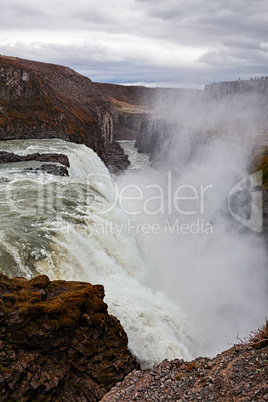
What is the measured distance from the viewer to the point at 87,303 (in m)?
10.1

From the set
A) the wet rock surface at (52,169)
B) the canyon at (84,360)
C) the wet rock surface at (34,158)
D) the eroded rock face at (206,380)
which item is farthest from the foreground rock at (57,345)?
the wet rock surface at (34,158)

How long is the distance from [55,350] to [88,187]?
14.4 m

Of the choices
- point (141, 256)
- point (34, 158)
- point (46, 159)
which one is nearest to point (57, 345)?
point (141, 256)

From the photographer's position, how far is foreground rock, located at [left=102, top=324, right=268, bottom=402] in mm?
7043

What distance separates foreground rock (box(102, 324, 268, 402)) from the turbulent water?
2715mm

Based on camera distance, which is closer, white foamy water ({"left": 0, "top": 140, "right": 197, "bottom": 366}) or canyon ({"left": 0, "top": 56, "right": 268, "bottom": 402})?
canyon ({"left": 0, "top": 56, "right": 268, "bottom": 402})

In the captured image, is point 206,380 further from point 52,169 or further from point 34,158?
point 34,158

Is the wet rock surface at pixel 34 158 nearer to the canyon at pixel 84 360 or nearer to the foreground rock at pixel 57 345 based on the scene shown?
the canyon at pixel 84 360

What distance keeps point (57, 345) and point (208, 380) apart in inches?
157

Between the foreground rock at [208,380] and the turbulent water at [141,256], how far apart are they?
2.71m

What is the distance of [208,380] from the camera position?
7.71 m

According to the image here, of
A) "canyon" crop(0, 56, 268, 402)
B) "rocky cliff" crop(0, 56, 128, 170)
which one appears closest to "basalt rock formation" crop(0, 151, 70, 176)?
"rocky cliff" crop(0, 56, 128, 170)

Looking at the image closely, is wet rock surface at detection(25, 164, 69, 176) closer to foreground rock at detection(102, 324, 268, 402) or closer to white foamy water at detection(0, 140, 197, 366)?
white foamy water at detection(0, 140, 197, 366)

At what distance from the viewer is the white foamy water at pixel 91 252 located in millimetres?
12438
